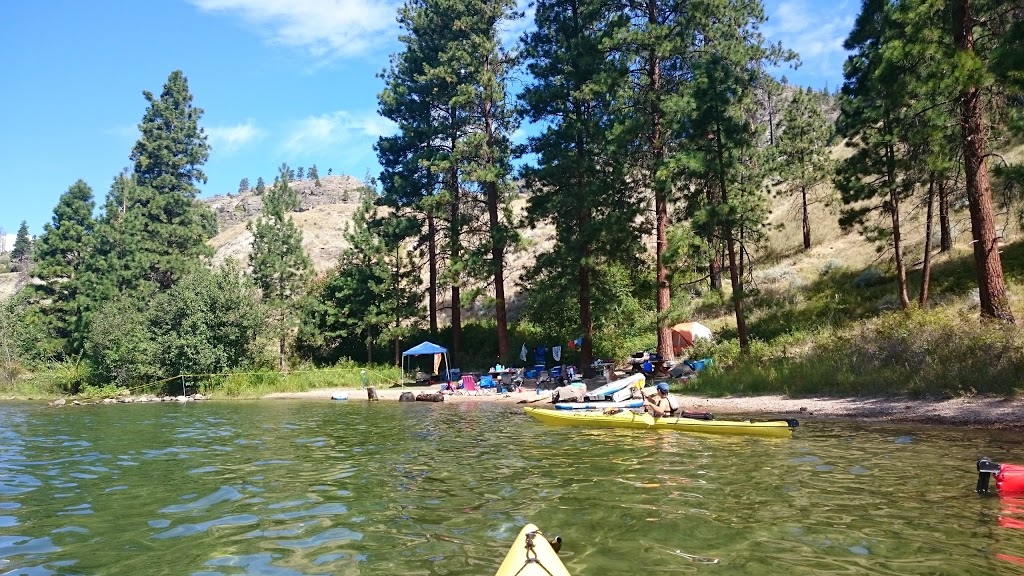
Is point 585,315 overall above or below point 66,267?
below

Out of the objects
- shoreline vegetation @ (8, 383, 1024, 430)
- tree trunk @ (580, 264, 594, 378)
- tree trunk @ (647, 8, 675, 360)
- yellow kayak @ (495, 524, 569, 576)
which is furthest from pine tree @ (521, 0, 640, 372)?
yellow kayak @ (495, 524, 569, 576)

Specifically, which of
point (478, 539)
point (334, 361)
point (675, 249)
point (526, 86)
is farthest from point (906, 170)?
point (334, 361)

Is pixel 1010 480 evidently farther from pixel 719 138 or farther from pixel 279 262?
pixel 279 262

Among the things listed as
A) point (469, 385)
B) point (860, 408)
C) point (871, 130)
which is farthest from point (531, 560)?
point (871, 130)

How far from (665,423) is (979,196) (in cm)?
1089

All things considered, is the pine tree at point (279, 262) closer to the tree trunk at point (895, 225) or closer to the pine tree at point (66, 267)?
the pine tree at point (66, 267)

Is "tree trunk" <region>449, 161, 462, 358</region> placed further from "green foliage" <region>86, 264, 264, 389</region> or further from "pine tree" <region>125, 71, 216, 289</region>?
"pine tree" <region>125, 71, 216, 289</region>

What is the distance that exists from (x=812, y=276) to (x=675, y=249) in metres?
17.2

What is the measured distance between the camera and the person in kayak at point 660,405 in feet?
51.3

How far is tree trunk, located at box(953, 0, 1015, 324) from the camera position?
16516 millimetres

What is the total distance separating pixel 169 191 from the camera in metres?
54.8

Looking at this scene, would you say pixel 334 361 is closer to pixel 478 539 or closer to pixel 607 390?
pixel 607 390

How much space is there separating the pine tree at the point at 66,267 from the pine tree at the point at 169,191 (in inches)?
138

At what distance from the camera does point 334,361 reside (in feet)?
129
